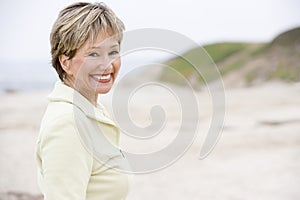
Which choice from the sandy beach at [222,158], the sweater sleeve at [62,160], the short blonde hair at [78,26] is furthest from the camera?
the sandy beach at [222,158]

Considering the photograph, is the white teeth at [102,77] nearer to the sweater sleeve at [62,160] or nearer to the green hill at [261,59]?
the sweater sleeve at [62,160]

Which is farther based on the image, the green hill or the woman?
the green hill

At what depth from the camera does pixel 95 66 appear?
1.04m

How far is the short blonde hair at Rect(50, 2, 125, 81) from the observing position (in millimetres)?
995

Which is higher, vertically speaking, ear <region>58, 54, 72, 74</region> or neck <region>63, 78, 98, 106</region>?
ear <region>58, 54, 72, 74</region>

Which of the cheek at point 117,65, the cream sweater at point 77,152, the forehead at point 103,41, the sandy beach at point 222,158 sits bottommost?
the sandy beach at point 222,158

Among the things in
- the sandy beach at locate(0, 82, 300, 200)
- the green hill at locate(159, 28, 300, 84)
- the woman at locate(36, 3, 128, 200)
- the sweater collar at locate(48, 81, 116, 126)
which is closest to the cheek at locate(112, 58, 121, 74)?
the woman at locate(36, 3, 128, 200)

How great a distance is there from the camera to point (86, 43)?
1006mm

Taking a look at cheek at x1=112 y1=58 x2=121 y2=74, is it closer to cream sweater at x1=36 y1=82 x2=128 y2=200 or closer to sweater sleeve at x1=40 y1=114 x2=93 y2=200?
cream sweater at x1=36 y1=82 x2=128 y2=200

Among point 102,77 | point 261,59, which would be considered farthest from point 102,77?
point 261,59

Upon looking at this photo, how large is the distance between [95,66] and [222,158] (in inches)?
125

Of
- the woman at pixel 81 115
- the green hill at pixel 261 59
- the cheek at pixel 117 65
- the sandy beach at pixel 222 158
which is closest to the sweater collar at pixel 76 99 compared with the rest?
the woman at pixel 81 115

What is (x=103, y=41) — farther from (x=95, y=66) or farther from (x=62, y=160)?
(x=62, y=160)

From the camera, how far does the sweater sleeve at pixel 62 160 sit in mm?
892
